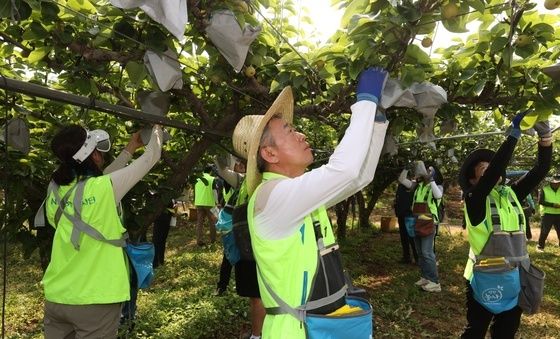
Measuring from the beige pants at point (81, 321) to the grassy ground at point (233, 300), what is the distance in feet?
5.75

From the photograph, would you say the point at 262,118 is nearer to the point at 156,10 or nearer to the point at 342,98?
the point at 156,10

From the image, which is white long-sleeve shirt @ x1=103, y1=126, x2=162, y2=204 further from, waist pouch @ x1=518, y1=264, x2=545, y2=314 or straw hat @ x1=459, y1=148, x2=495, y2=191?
waist pouch @ x1=518, y1=264, x2=545, y2=314

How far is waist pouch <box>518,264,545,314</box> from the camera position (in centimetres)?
297

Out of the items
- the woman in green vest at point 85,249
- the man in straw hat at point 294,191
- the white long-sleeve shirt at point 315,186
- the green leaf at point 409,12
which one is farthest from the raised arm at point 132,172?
the green leaf at point 409,12

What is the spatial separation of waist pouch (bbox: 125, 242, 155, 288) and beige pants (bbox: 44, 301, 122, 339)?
0.90 feet

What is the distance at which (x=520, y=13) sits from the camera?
5.94ft

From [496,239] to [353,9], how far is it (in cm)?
210

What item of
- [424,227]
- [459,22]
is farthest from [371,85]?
[424,227]

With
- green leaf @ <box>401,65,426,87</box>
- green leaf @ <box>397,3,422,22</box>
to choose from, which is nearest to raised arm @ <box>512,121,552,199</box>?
green leaf @ <box>401,65,426,87</box>

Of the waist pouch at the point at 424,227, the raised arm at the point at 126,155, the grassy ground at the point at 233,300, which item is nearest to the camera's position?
the raised arm at the point at 126,155

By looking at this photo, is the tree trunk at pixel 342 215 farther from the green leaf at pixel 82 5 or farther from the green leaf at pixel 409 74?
the green leaf at pixel 82 5

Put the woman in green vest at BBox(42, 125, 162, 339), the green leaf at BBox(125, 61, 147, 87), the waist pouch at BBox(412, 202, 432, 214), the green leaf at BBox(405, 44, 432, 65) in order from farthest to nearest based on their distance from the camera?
the waist pouch at BBox(412, 202, 432, 214) → the woman in green vest at BBox(42, 125, 162, 339) → the green leaf at BBox(125, 61, 147, 87) → the green leaf at BBox(405, 44, 432, 65)

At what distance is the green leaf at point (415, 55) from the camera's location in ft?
6.34

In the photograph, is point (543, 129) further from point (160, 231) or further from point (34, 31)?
point (160, 231)
